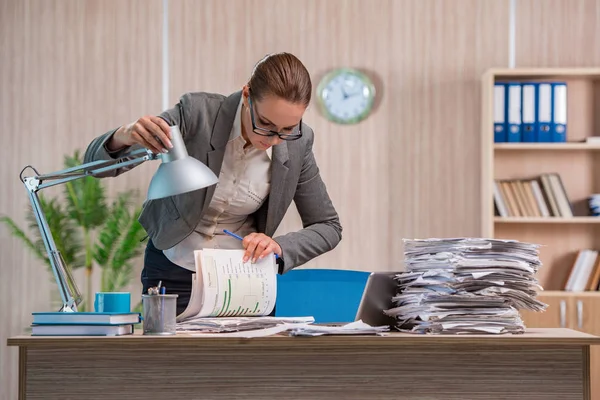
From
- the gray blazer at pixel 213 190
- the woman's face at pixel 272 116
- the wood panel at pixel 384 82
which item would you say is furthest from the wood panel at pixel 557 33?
the woman's face at pixel 272 116

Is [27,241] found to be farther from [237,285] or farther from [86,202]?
[237,285]

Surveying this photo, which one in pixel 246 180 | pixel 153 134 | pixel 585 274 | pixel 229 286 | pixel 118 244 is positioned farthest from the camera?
pixel 118 244

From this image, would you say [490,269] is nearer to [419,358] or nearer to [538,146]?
[419,358]

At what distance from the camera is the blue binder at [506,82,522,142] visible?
192 inches

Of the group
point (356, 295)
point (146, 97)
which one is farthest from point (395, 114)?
point (356, 295)

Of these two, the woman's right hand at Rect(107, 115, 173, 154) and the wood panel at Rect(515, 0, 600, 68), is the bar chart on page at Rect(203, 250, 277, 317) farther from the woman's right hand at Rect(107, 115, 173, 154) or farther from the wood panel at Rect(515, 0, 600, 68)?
the wood panel at Rect(515, 0, 600, 68)

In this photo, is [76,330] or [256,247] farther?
[256,247]

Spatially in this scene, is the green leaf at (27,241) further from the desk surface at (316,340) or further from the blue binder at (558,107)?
the desk surface at (316,340)

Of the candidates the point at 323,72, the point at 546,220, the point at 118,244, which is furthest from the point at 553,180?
the point at 118,244

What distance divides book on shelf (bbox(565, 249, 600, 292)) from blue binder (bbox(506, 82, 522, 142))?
807mm

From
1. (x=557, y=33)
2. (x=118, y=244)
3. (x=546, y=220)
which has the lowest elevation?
(x=118, y=244)

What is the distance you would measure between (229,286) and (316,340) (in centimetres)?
36

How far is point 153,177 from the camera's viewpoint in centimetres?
192

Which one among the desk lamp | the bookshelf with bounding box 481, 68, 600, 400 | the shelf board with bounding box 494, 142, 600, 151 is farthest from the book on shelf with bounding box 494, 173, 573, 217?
the desk lamp
